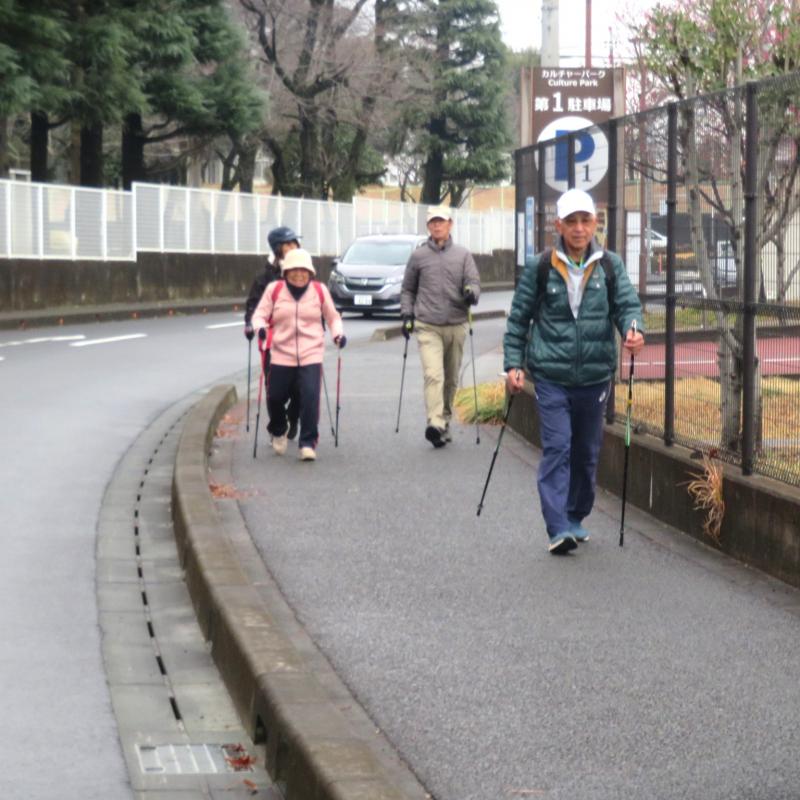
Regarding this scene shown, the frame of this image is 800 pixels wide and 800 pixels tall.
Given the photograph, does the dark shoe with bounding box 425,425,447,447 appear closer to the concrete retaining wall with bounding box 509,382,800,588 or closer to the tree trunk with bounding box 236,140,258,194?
the concrete retaining wall with bounding box 509,382,800,588

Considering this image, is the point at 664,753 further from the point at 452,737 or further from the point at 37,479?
the point at 37,479

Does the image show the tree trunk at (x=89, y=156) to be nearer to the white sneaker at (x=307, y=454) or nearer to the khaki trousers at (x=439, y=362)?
the khaki trousers at (x=439, y=362)

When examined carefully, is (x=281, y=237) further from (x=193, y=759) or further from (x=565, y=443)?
(x=193, y=759)

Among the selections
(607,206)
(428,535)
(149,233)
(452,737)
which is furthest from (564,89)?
(149,233)

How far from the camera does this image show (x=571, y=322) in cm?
916

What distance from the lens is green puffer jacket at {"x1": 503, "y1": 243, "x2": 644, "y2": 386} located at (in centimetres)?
911

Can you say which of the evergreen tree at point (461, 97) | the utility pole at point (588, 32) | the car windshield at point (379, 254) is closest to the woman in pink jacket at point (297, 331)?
the car windshield at point (379, 254)

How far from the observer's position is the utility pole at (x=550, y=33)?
65.1ft

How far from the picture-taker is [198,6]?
40062 mm

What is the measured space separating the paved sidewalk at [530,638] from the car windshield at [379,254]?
24343 millimetres

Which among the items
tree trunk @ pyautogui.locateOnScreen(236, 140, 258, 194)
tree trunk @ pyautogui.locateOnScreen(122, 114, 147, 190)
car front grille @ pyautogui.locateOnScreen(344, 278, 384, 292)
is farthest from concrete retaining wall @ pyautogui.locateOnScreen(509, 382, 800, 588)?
tree trunk @ pyautogui.locateOnScreen(236, 140, 258, 194)

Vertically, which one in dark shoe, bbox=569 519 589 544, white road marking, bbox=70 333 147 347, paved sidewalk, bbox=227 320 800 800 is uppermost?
white road marking, bbox=70 333 147 347

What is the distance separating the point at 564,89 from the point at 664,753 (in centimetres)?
1373

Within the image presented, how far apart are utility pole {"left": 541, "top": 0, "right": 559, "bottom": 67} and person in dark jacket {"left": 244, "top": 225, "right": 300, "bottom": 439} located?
6559 millimetres
